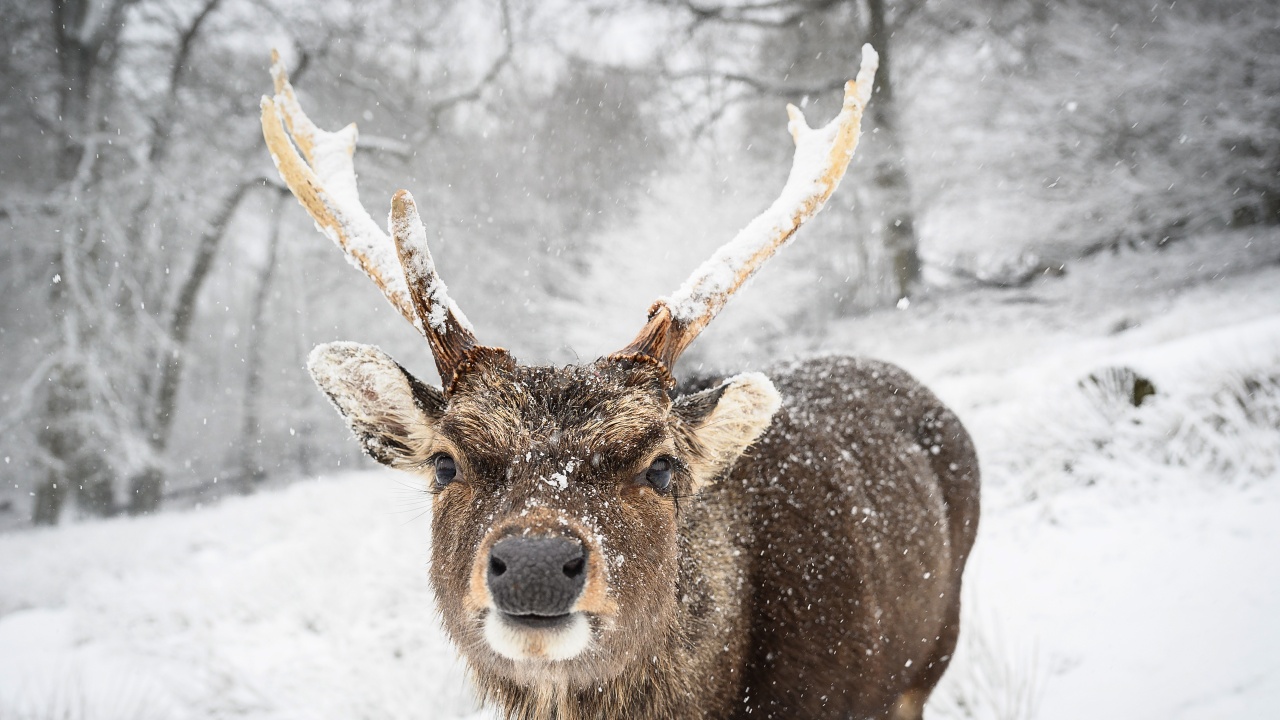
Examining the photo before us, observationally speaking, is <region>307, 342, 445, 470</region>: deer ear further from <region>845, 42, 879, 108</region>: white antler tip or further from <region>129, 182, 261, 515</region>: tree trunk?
<region>129, 182, 261, 515</region>: tree trunk

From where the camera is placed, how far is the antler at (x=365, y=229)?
2279 millimetres

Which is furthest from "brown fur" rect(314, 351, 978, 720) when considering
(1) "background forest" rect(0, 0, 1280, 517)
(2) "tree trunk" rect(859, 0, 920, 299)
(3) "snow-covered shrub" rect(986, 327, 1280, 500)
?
(2) "tree trunk" rect(859, 0, 920, 299)

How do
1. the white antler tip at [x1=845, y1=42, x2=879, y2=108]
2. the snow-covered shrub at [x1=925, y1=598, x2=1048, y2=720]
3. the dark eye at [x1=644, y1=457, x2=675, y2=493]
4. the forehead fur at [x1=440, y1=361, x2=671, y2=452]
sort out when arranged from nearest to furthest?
1. the forehead fur at [x1=440, y1=361, x2=671, y2=452]
2. the dark eye at [x1=644, y1=457, x2=675, y2=493]
3. the white antler tip at [x1=845, y1=42, x2=879, y2=108]
4. the snow-covered shrub at [x1=925, y1=598, x2=1048, y2=720]

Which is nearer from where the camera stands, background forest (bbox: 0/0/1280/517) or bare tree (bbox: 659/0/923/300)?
background forest (bbox: 0/0/1280/517)

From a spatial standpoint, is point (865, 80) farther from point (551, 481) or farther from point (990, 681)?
point (990, 681)

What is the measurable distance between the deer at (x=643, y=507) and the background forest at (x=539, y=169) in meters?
13.5

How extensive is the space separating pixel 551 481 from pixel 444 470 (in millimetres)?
554

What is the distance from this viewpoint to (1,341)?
47.2ft

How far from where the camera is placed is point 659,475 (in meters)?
2.21

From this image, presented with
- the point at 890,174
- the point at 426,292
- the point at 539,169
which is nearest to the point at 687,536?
the point at 426,292

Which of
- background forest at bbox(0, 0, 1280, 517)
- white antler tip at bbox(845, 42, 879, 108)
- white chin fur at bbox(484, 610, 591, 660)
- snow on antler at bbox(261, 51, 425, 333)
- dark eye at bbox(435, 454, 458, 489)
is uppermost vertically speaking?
background forest at bbox(0, 0, 1280, 517)

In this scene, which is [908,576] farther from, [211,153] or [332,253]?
[332,253]

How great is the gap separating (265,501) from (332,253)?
24.5 ft

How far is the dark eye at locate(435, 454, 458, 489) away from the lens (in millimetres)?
2212
